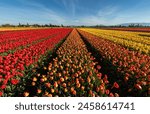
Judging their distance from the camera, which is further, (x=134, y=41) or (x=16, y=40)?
(x=16, y=40)

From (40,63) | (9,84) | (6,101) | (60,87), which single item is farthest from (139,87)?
(40,63)

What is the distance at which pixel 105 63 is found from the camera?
37.8 feet

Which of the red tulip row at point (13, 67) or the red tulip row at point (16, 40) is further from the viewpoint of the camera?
the red tulip row at point (16, 40)

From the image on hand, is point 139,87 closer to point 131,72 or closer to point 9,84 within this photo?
point 131,72

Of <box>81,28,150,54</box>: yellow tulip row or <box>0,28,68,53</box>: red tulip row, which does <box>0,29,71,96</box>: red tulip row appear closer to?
<box>0,28,68,53</box>: red tulip row

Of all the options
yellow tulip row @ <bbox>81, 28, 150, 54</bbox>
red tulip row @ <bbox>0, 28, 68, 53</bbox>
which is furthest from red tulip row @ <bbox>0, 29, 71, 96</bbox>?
yellow tulip row @ <bbox>81, 28, 150, 54</bbox>

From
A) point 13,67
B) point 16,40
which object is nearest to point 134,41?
point 16,40

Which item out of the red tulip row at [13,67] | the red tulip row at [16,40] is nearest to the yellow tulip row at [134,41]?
the red tulip row at [13,67]

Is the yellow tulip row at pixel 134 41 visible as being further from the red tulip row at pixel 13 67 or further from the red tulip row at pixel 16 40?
the red tulip row at pixel 16 40

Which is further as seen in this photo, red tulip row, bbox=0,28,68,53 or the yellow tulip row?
red tulip row, bbox=0,28,68,53

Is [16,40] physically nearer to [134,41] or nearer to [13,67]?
[134,41]

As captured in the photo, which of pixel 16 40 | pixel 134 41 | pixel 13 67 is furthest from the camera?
pixel 16 40

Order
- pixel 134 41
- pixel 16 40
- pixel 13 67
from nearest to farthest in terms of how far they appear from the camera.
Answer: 1. pixel 13 67
2. pixel 134 41
3. pixel 16 40

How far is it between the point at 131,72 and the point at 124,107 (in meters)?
3.12
